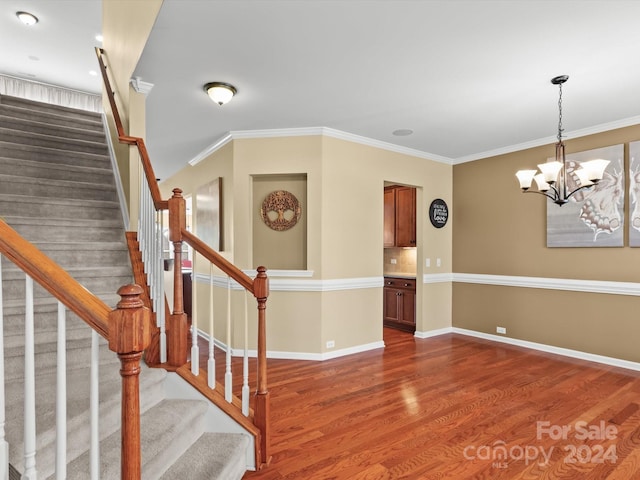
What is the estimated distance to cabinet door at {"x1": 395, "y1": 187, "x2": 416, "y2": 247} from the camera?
18.2 feet

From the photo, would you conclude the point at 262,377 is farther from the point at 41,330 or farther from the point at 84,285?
the point at 84,285

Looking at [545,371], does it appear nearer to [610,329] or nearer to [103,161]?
[610,329]

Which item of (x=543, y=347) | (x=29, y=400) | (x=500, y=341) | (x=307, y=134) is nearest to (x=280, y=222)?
(x=307, y=134)

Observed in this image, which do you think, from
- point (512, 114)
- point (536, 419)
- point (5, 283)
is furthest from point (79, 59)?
point (536, 419)

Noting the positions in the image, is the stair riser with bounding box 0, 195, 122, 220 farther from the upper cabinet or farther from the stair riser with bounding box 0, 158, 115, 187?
the upper cabinet

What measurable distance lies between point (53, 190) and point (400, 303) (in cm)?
464

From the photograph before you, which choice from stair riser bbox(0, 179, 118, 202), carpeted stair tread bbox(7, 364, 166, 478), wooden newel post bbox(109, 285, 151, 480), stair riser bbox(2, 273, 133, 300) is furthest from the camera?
stair riser bbox(0, 179, 118, 202)

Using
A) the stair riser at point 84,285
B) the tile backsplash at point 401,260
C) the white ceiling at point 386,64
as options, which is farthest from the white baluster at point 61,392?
the tile backsplash at point 401,260

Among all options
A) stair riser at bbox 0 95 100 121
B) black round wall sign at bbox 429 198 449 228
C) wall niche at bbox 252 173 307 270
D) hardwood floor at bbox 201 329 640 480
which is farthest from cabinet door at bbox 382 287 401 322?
stair riser at bbox 0 95 100 121

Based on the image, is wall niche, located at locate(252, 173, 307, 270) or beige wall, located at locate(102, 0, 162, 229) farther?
wall niche, located at locate(252, 173, 307, 270)

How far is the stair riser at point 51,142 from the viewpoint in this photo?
343cm

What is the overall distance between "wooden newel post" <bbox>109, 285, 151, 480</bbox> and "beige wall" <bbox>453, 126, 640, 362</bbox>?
15.7 ft

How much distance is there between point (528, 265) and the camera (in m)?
4.70

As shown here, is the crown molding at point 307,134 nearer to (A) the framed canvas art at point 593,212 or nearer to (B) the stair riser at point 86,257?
(A) the framed canvas art at point 593,212
